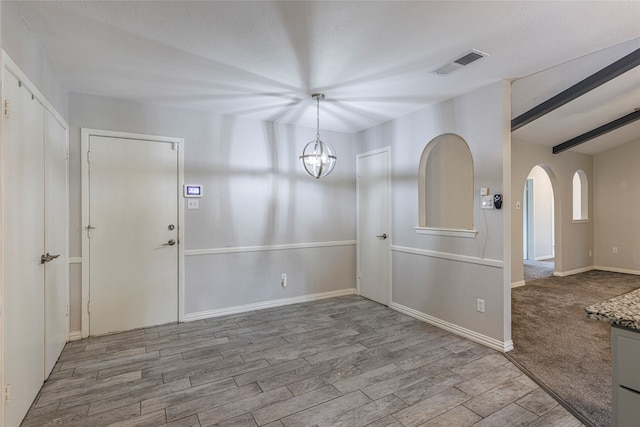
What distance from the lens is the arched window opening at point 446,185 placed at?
387 cm

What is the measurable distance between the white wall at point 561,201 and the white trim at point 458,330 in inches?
102

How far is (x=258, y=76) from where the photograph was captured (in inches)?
111

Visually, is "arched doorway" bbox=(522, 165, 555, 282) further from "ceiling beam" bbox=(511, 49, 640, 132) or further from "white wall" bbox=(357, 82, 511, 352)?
"white wall" bbox=(357, 82, 511, 352)

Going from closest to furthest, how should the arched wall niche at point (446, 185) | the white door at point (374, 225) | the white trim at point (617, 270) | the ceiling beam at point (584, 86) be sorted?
1. the ceiling beam at point (584, 86)
2. the arched wall niche at point (446, 185)
3. the white door at point (374, 225)
4. the white trim at point (617, 270)

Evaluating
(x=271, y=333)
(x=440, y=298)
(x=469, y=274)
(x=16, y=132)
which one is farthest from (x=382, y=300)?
(x=16, y=132)

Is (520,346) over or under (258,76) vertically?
under

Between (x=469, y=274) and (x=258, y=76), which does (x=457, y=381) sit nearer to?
(x=469, y=274)

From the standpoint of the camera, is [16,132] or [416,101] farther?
[416,101]

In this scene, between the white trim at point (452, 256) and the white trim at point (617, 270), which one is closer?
the white trim at point (452, 256)

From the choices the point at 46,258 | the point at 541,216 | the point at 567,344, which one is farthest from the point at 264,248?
the point at 541,216

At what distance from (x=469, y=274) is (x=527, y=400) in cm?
125

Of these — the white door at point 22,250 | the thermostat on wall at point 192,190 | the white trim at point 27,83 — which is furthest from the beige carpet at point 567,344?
the white trim at point 27,83

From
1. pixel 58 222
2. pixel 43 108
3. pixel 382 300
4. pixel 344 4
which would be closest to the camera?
pixel 344 4

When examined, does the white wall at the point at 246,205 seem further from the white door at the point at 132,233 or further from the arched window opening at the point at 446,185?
the arched window opening at the point at 446,185
